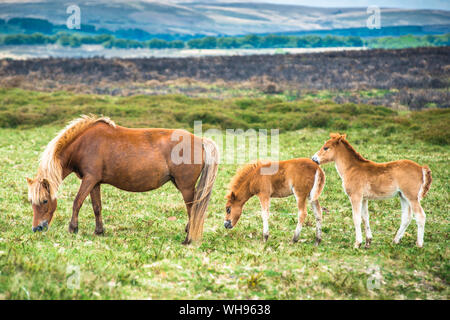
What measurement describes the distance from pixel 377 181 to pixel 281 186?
2137 mm

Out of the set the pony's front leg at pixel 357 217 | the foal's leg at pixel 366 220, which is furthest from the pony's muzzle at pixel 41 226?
the foal's leg at pixel 366 220

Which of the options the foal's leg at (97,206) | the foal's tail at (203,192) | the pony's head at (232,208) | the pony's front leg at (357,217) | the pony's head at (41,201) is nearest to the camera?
the pony's head at (41,201)

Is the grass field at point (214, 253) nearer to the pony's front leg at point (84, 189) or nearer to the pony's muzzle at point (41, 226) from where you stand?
the pony's muzzle at point (41, 226)

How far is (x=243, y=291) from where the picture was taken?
675cm

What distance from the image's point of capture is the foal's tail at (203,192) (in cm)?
941

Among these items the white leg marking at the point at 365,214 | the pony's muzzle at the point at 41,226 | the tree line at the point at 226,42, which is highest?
the tree line at the point at 226,42

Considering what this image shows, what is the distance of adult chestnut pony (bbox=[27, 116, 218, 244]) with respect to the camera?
9359 millimetres

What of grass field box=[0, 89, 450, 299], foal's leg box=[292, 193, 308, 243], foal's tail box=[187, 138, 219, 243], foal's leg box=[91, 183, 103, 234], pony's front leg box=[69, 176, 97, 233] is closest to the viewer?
grass field box=[0, 89, 450, 299]

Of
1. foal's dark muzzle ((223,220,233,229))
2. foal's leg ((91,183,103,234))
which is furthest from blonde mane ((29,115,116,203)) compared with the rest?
foal's dark muzzle ((223,220,233,229))

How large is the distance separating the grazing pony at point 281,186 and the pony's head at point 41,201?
13.0ft

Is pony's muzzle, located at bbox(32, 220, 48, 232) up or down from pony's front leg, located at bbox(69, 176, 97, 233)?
down

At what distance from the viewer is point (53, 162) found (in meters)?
9.09

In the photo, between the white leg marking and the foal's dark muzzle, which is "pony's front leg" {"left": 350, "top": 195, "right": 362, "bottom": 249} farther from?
the foal's dark muzzle

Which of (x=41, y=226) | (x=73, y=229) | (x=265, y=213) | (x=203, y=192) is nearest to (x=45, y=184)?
(x=41, y=226)
